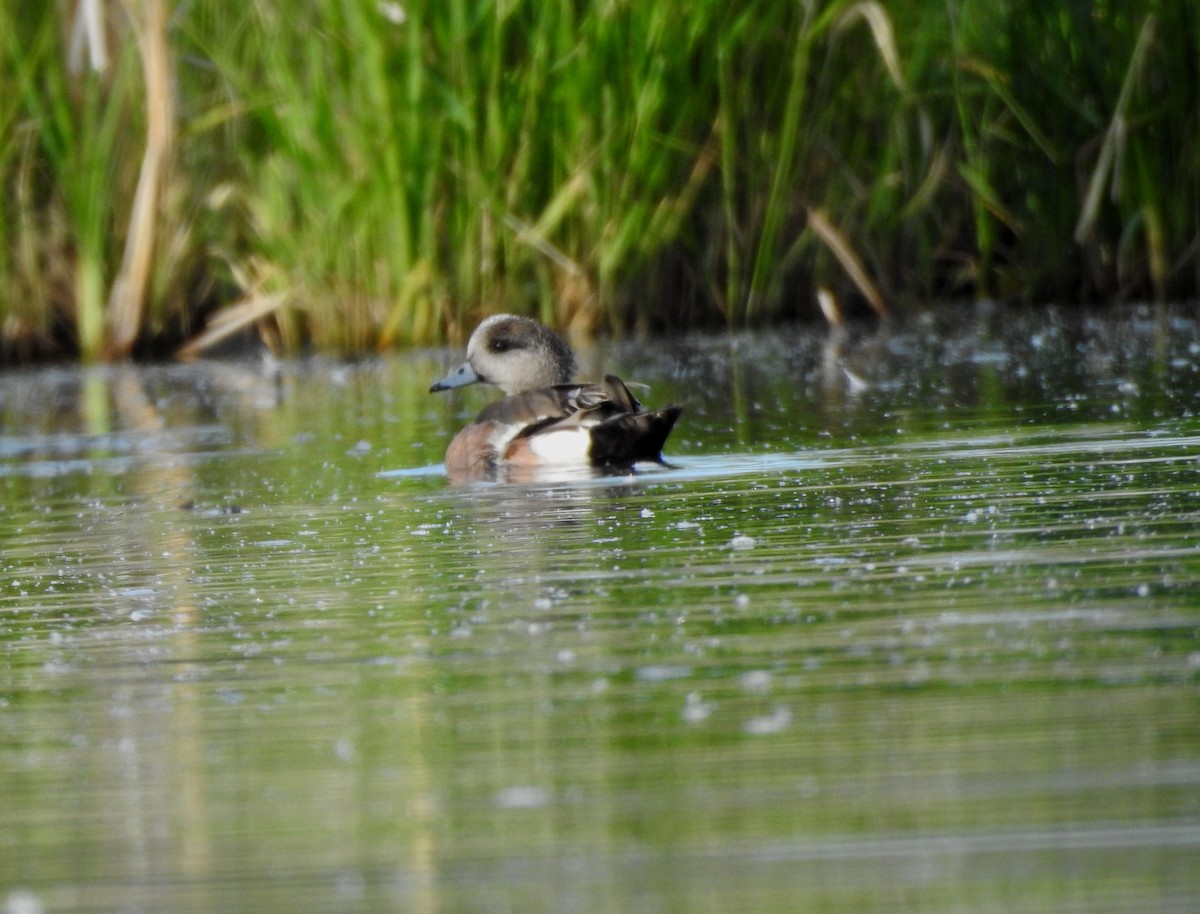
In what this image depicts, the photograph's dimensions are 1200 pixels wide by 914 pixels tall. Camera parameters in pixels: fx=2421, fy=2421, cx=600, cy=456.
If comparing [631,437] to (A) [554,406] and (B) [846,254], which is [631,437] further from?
(B) [846,254]

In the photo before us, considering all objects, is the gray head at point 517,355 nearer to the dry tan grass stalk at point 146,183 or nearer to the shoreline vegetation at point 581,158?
the shoreline vegetation at point 581,158

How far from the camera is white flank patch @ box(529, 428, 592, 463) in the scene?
22.0 feet

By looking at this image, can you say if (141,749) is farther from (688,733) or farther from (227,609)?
(227,609)

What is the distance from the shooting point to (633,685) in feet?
10.9

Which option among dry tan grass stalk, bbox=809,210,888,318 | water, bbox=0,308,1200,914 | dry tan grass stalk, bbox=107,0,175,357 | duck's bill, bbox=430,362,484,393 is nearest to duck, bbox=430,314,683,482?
water, bbox=0,308,1200,914

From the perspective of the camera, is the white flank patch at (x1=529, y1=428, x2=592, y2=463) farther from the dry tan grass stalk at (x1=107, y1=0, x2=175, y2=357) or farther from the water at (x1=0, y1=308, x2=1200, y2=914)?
the dry tan grass stalk at (x1=107, y1=0, x2=175, y2=357)

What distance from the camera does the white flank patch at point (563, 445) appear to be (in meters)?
6.70

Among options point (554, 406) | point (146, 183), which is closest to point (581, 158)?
point (146, 183)

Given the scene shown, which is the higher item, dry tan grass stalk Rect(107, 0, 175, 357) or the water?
dry tan grass stalk Rect(107, 0, 175, 357)

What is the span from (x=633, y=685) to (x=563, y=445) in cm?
348

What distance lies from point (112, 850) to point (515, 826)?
0.44 m

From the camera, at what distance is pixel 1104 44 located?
12164 millimetres

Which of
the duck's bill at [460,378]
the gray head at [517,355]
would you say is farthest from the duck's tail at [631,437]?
the gray head at [517,355]

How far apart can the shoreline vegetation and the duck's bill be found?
10.6 feet
